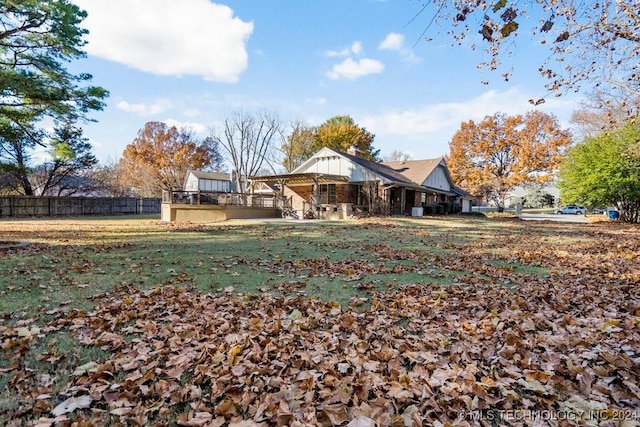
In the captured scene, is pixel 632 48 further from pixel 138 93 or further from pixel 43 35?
pixel 138 93

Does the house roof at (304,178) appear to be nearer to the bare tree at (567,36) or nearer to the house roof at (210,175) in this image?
the bare tree at (567,36)

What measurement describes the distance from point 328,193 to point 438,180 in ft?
36.7

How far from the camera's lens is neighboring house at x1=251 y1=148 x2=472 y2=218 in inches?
902

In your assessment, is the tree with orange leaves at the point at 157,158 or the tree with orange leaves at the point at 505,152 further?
the tree with orange leaves at the point at 157,158

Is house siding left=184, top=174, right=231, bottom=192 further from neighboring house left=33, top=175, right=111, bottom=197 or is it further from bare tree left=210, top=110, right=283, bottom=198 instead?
neighboring house left=33, top=175, right=111, bottom=197

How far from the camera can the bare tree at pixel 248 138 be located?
35.6 m

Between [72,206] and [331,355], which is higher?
[72,206]

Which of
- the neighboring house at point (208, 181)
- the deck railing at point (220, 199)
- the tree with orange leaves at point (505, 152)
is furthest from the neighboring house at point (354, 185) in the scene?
the neighboring house at point (208, 181)

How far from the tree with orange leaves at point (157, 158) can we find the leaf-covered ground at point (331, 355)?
133ft

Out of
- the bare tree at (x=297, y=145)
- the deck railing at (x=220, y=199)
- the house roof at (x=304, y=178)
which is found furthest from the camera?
the bare tree at (x=297, y=145)

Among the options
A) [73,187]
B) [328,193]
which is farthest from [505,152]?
[73,187]

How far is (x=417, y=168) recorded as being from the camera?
30031 millimetres

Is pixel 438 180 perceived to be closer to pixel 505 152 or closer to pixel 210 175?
pixel 505 152

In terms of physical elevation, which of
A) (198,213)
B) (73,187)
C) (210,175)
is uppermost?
(210,175)
